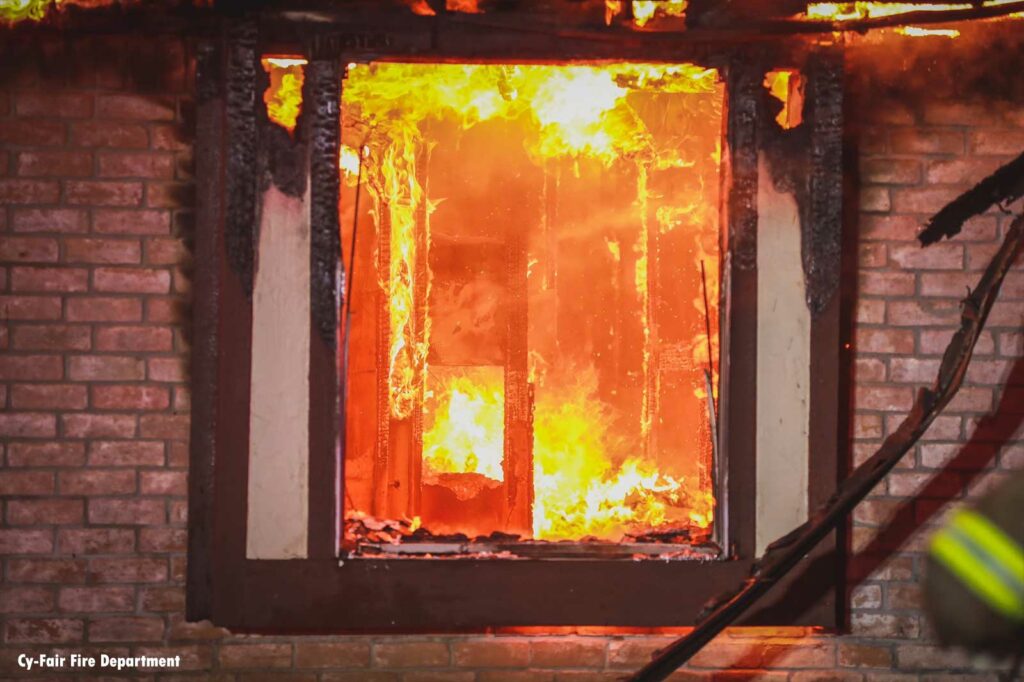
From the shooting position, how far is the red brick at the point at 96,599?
3.71m

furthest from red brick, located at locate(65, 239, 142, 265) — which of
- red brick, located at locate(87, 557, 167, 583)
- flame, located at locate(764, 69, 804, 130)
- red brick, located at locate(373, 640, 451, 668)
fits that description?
flame, located at locate(764, 69, 804, 130)

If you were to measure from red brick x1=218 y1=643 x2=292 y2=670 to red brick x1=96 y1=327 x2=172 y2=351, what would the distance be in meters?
1.35

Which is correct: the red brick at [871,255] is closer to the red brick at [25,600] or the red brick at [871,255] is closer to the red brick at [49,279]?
the red brick at [49,279]

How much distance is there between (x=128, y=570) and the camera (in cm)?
373

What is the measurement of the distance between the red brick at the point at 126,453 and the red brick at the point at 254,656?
2.88 ft

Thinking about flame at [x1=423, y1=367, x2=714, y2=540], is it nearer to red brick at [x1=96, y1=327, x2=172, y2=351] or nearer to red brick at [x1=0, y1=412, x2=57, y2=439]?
red brick at [x1=96, y1=327, x2=172, y2=351]

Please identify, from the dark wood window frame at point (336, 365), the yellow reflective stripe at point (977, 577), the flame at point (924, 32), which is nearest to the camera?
the yellow reflective stripe at point (977, 577)

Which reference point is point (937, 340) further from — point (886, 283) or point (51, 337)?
point (51, 337)

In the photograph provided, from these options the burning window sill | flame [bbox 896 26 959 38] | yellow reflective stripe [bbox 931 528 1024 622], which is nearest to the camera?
yellow reflective stripe [bbox 931 528 1024 622]

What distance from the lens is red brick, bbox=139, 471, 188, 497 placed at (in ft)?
12.3

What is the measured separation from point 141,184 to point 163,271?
393 millimetres

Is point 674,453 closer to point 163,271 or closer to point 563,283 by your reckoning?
point 563,283

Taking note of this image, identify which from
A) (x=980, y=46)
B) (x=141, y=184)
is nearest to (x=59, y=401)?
(x=141, y=184)

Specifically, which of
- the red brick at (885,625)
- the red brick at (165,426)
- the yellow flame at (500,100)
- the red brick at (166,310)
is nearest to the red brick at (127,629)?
the red brick at (165,426)
